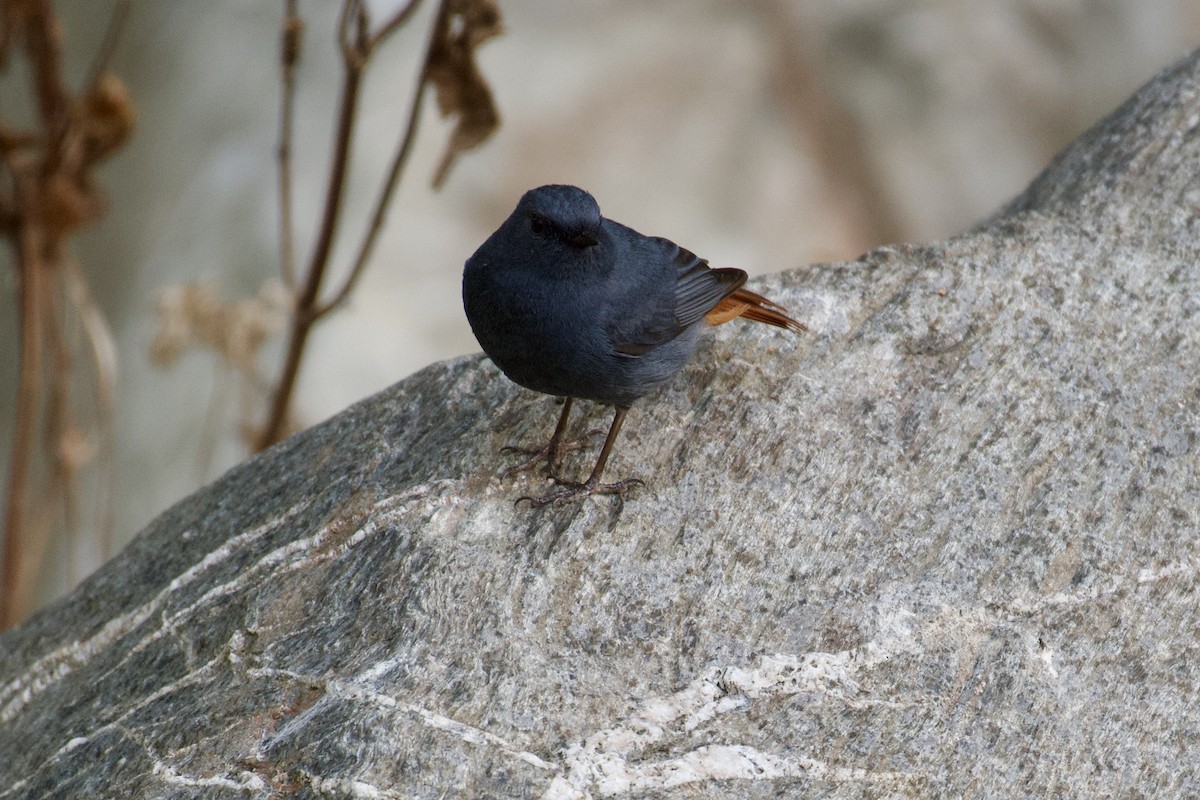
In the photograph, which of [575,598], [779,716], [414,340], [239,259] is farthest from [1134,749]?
[239,259]

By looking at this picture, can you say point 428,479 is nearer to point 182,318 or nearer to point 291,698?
point 291,698

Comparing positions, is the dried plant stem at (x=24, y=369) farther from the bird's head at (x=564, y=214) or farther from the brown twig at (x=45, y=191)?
the bird's head at (x=564, y=214)

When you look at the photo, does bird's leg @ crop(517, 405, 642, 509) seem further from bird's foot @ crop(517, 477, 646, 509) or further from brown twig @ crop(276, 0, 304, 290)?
brown twig @ crop(276, 0, 304, 290)

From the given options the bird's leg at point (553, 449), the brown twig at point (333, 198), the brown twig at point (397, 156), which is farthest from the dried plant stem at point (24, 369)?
the bird's leg at point (553, 449)

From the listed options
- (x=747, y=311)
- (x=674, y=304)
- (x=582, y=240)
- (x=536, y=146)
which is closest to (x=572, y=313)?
(x=582, y=240)

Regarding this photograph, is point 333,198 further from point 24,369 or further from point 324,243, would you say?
point 24,369

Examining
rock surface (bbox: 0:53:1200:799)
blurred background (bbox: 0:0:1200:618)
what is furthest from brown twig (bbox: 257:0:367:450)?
blurred background (bbox: 0:0:1200:618)
